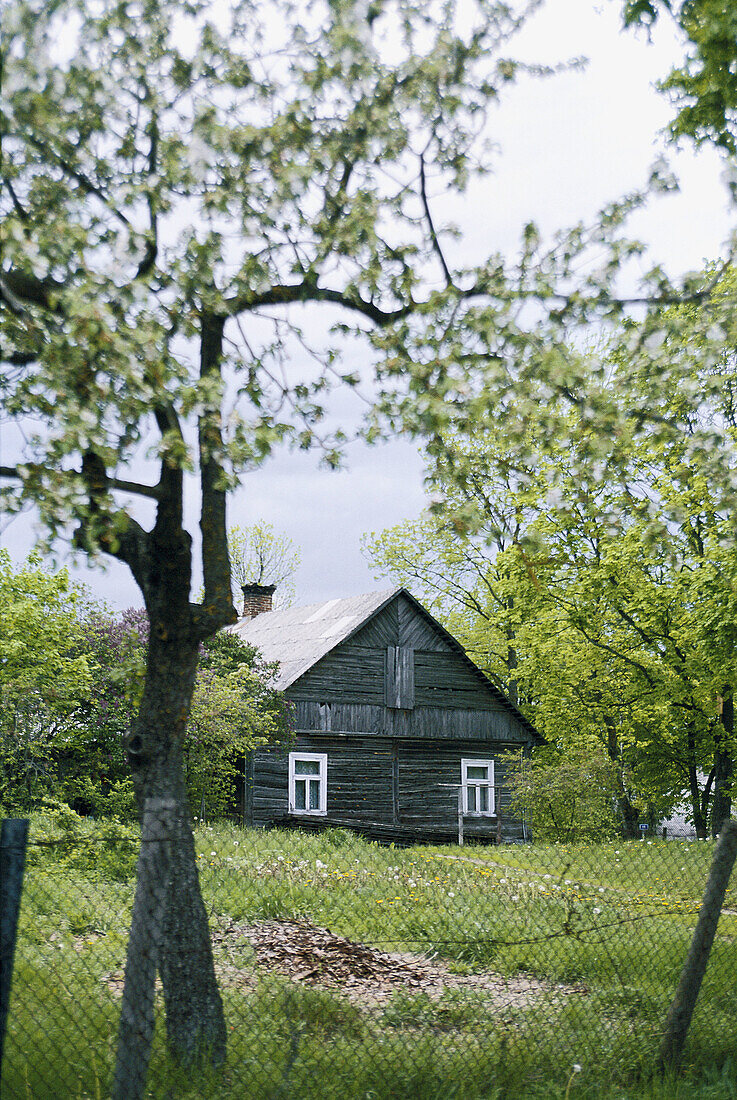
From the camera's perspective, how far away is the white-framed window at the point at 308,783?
25.5m

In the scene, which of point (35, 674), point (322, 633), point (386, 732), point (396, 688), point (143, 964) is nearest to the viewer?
point (143, 964)

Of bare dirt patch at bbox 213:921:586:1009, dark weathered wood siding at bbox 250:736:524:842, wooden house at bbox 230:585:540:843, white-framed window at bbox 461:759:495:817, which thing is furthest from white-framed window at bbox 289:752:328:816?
bare dirt patch at bbox 213:921:586:1009

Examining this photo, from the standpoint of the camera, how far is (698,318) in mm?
6340

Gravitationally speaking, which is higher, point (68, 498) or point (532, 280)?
point (532, 280)

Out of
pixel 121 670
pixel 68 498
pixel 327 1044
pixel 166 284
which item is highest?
pixel 166 284

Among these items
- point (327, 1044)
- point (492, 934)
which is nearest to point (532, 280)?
point (327, 1044)

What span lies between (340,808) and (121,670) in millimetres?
21663

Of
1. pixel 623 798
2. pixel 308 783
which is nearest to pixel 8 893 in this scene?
pixel 308 783

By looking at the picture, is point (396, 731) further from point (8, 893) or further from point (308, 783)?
point (8, 893)

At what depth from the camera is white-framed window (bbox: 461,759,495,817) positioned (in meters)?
28.5

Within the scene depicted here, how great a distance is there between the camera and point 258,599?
122 feet

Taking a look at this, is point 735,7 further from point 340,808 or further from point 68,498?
point 340,808

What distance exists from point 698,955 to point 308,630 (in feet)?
79.6

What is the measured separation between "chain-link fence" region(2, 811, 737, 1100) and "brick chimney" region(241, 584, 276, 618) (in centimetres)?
2499
